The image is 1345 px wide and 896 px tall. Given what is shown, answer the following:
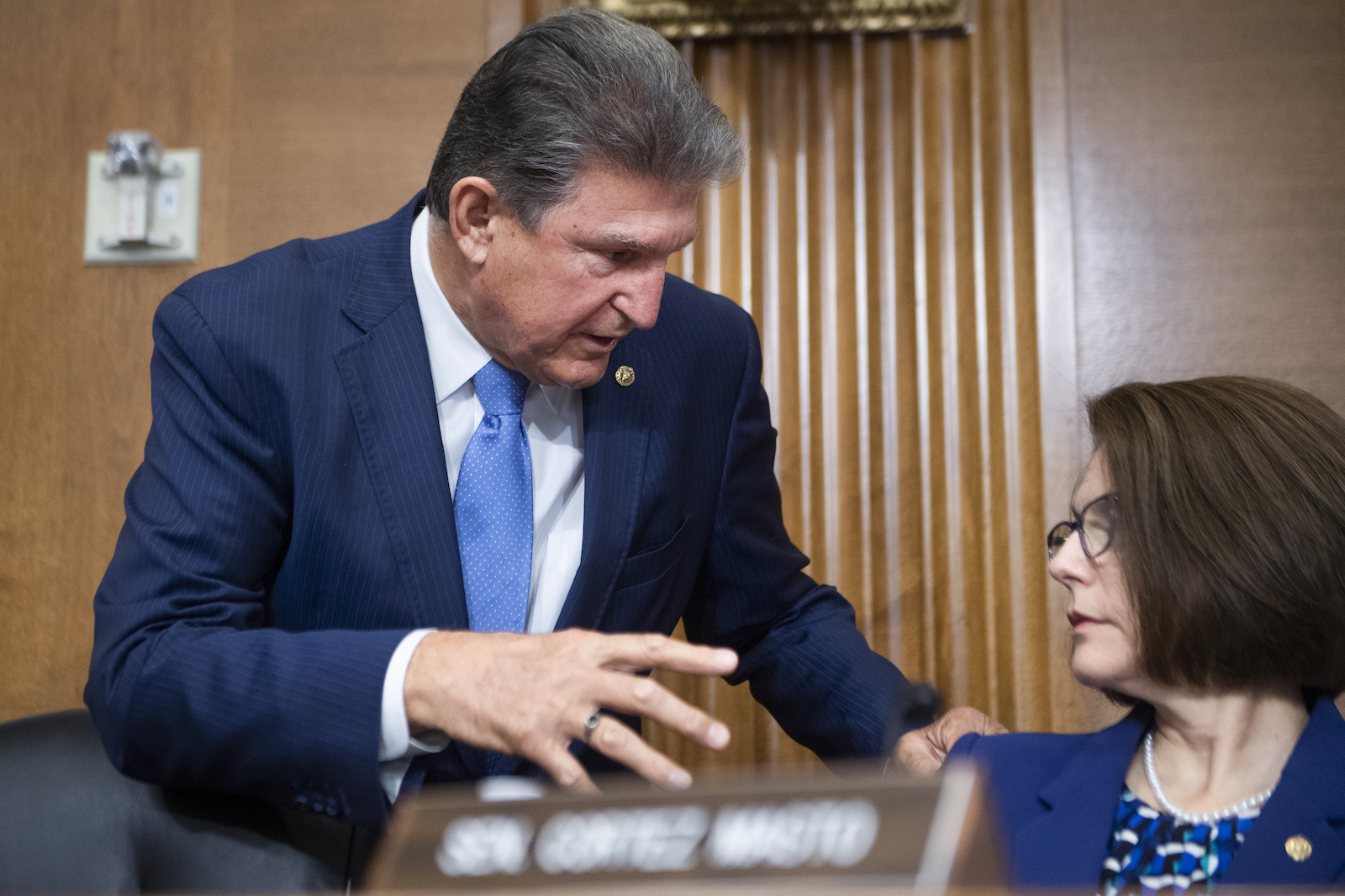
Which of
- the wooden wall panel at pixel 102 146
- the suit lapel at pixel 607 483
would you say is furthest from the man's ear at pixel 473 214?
the wooden wall panel at pixel 102 146

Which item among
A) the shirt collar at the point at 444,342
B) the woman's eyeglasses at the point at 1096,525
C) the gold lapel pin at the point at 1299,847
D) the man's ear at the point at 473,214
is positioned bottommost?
the gold lapel pin at the point at 1299,847

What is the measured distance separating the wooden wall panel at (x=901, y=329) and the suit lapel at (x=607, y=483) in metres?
0.58

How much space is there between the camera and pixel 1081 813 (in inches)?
47.4

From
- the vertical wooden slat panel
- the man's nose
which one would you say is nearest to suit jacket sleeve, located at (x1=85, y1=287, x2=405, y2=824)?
the man's nose

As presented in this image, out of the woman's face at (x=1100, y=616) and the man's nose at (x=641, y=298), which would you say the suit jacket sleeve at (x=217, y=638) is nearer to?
the man's nose at (x=641, y=298)

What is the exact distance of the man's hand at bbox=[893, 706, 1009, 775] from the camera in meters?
1.38

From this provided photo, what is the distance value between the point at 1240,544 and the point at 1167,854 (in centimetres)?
33

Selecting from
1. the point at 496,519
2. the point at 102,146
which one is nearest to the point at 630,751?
the point at 496,519

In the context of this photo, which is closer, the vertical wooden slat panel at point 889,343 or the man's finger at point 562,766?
the man's finger at point 562,766

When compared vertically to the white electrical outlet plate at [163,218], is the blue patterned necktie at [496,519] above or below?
below

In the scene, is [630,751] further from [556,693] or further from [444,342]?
[444,342]

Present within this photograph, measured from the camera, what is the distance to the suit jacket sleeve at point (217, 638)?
3.72 feet

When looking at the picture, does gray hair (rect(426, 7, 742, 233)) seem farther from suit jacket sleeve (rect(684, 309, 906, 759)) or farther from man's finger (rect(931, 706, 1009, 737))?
man's finger (rect(931, 706, 1009, 737))

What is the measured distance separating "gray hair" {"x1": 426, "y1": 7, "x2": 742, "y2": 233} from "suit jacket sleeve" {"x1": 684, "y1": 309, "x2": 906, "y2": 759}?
399 millimetres
